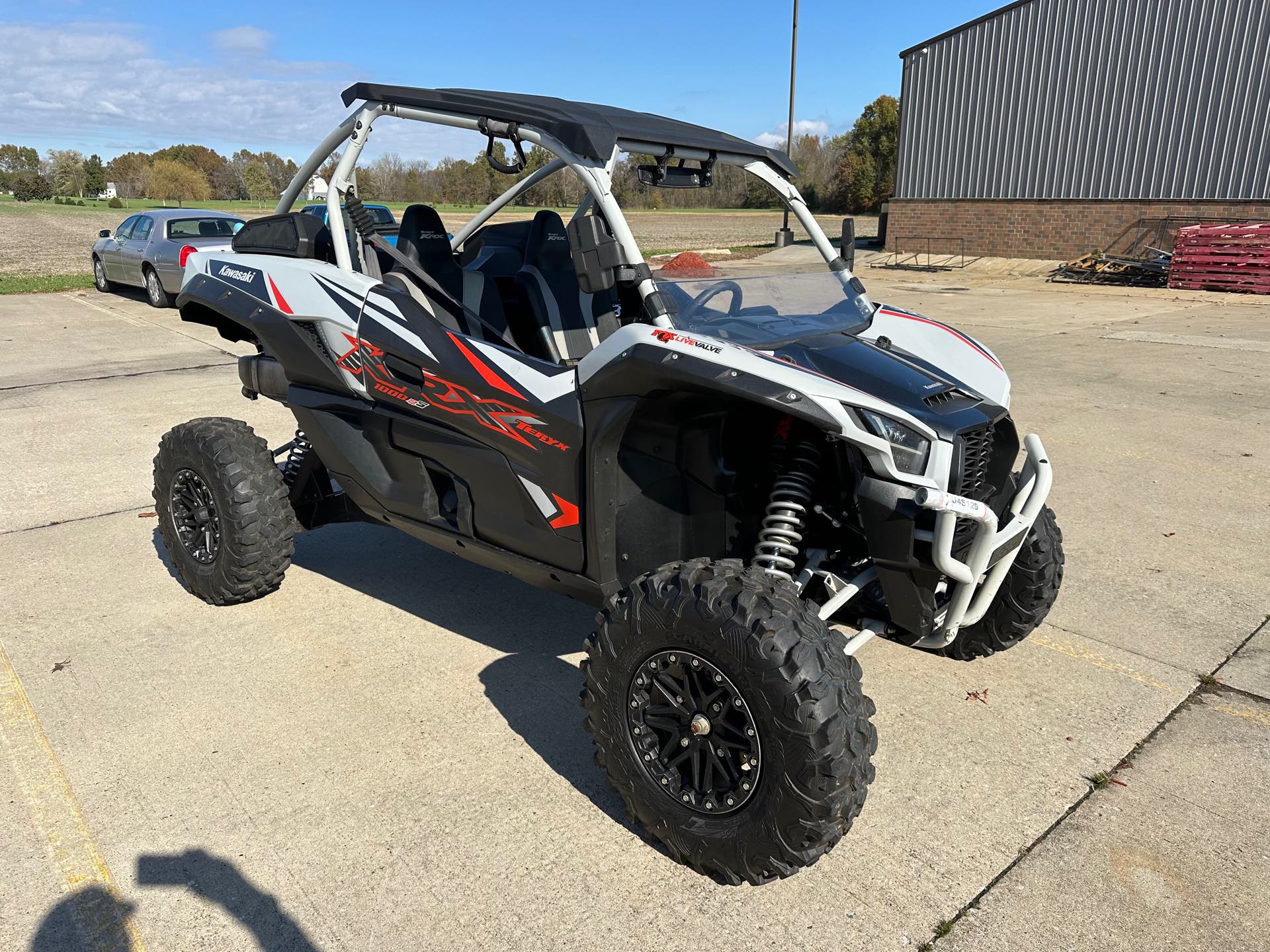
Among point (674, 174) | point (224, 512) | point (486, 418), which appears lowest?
point (224, 512)

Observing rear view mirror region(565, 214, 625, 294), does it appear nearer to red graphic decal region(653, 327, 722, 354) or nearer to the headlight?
red graphic decal region(653, 327, 722, 354)

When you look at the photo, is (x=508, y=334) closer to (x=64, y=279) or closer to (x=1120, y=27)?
(x=64, y=279)

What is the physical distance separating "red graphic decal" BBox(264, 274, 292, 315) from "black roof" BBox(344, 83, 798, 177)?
81cm

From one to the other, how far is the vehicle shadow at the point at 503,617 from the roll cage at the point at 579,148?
1497 mm

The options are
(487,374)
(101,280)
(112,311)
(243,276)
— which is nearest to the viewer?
(487,374)

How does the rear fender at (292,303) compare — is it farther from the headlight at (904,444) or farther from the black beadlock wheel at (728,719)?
the headlight at (904,444)

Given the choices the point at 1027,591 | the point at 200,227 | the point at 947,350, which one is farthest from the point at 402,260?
the point at 200,227

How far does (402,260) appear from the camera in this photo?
12.6ft

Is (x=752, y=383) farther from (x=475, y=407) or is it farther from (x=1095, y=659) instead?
(x=1095, y=659)

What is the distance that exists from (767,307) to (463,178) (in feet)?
6.14

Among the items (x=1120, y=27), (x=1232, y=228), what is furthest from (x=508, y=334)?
(x=1120, y=27)

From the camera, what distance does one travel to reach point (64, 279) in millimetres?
18500

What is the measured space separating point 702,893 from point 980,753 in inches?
46.5

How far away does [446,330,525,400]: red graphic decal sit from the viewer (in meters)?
3.25
